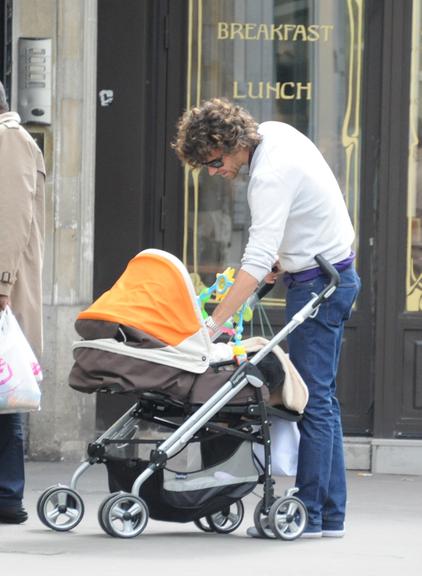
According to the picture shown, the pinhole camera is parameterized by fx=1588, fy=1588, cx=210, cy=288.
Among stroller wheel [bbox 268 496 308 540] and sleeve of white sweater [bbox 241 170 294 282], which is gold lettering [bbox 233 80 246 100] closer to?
sleeve of white sweater [bbox 241 170 294 282]

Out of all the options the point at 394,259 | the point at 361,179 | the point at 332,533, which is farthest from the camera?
the point at 361,179

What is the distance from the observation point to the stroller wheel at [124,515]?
6082 millimetres

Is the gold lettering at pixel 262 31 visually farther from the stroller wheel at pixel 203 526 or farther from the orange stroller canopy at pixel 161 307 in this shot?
the stroller wheel at pixel 203 526

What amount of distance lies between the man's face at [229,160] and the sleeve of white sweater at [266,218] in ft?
0.48

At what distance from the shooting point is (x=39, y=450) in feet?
29.8

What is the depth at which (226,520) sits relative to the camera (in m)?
6.66

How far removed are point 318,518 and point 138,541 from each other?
0.77m

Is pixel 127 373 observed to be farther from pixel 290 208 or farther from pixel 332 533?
pixel 332 533

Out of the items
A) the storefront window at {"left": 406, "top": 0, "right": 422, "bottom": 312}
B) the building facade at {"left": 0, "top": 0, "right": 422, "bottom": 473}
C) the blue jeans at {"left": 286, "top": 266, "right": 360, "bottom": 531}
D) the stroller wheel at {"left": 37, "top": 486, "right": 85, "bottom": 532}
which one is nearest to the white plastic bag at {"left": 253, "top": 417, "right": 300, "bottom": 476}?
the blue jeans at {"left": 286, "top": 266, "right": 360, "bottom": 531}

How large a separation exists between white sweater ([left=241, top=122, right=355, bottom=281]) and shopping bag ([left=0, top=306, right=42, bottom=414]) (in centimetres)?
101

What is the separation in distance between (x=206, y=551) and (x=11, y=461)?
1076 mm

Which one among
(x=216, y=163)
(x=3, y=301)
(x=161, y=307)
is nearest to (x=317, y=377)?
(x=161, y=307)

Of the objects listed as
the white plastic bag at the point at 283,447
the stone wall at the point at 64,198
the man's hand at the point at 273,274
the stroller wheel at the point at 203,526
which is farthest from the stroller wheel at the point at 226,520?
the stone wall at the point at 64,198

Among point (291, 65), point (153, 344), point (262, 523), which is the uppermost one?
point (291, 65)
